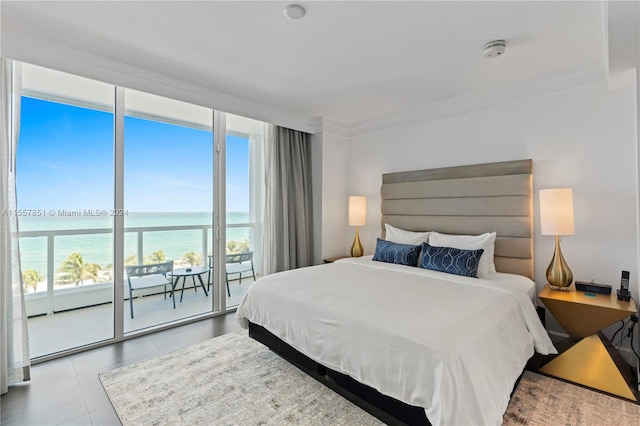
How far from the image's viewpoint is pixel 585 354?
7.44 feet

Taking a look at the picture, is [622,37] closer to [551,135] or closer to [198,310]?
[551,135]

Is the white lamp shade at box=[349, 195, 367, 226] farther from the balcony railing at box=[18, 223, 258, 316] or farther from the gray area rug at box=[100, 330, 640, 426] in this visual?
the balcony railing at box=[18, 223, 258, 316]

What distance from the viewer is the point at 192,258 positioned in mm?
3602

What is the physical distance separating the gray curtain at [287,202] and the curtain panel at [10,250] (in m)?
2.37

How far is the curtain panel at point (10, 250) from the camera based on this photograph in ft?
7.25

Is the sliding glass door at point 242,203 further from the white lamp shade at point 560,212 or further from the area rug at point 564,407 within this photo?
the white lamp shade at point 560,212

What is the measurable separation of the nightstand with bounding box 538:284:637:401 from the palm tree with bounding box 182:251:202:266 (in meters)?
3.53

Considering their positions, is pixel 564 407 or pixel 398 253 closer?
pixel 564 407

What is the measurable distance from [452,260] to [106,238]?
3.41 m

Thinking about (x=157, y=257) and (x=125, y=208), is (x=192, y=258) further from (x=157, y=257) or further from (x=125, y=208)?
(x=125, y=208)

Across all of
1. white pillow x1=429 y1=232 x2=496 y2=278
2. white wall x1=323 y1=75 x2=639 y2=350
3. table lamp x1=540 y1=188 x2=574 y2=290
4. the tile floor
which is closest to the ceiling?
white wall x1=323 y1=75 x2=639 y2=350

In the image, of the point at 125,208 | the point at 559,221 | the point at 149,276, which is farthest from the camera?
the point at 149,276

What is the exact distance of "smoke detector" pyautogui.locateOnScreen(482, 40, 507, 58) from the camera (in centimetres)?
235

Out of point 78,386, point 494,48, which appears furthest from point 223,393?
point 494,48
